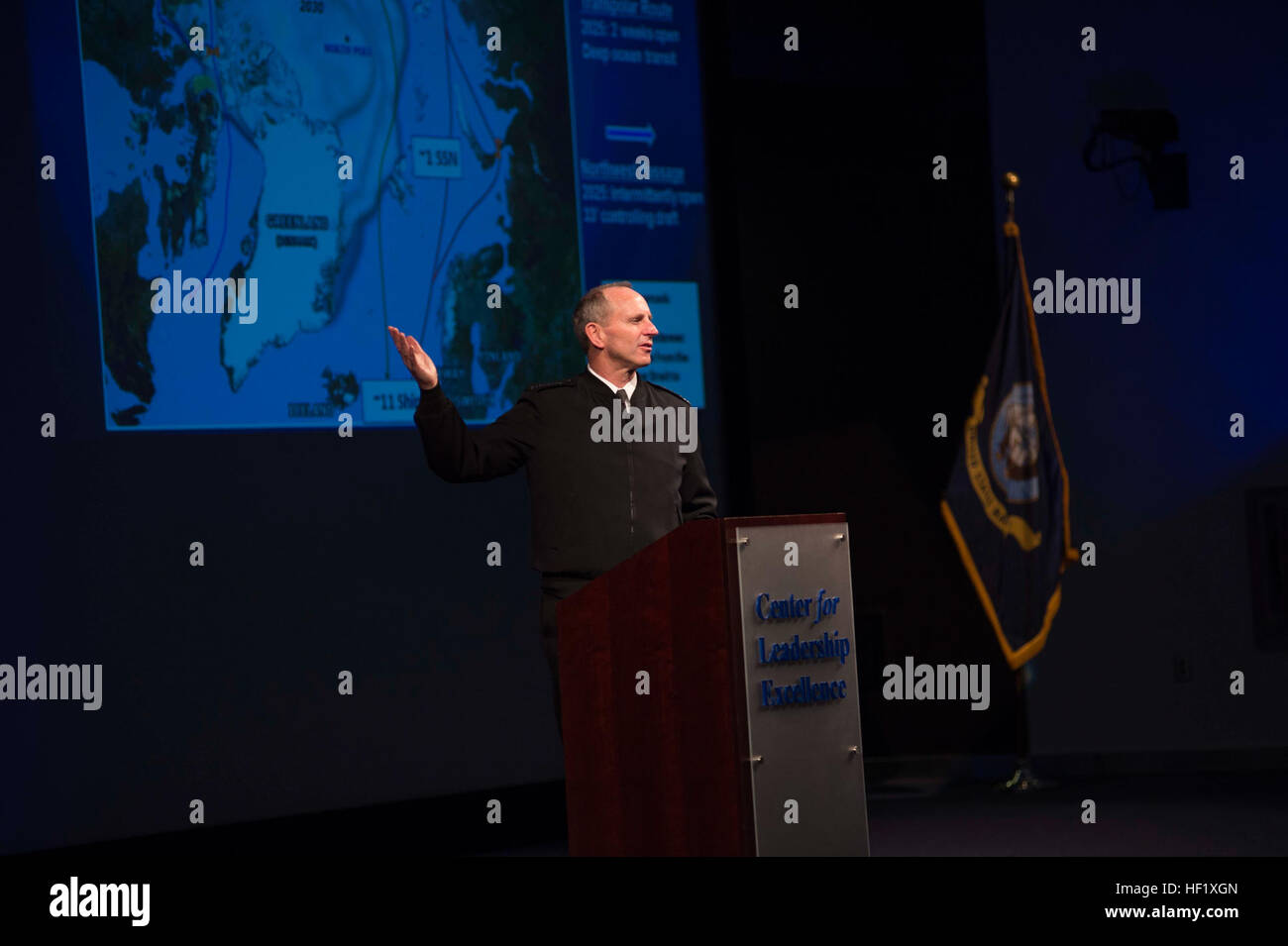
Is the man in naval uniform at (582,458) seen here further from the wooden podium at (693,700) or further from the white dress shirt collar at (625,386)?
the wooden podium at (693,700)

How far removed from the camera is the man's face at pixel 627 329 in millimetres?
3848

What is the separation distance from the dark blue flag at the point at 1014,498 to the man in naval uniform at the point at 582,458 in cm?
238

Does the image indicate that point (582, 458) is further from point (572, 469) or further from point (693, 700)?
point (693, 700)

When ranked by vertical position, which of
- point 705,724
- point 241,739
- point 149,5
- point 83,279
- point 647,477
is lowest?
point 241,739

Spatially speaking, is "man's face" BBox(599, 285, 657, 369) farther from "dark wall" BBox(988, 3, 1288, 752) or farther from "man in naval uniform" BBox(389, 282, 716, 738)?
"dark wall" BBox(988, 3, 1288, 752)

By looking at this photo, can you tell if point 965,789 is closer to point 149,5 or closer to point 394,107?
point 394,107

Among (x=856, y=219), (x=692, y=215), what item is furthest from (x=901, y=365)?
(x=692, y=215)

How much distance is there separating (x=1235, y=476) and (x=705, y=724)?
4.44 metres

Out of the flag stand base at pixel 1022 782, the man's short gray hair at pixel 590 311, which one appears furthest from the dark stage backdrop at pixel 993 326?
the man's short gray hair at pixel 590 311

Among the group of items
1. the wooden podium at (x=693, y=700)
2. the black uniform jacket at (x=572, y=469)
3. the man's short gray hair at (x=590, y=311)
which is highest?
the man's short gray hair at (x=590, y=311)

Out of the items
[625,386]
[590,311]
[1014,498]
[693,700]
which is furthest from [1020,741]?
[693,700]

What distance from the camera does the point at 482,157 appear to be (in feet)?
18.7

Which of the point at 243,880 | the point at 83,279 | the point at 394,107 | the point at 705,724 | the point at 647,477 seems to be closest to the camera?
the point at 705,724

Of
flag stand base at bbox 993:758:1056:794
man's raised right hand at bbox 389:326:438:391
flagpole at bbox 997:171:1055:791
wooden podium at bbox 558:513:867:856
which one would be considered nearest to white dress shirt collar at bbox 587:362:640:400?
man's raised right hand at bbox 389:326:438:391
